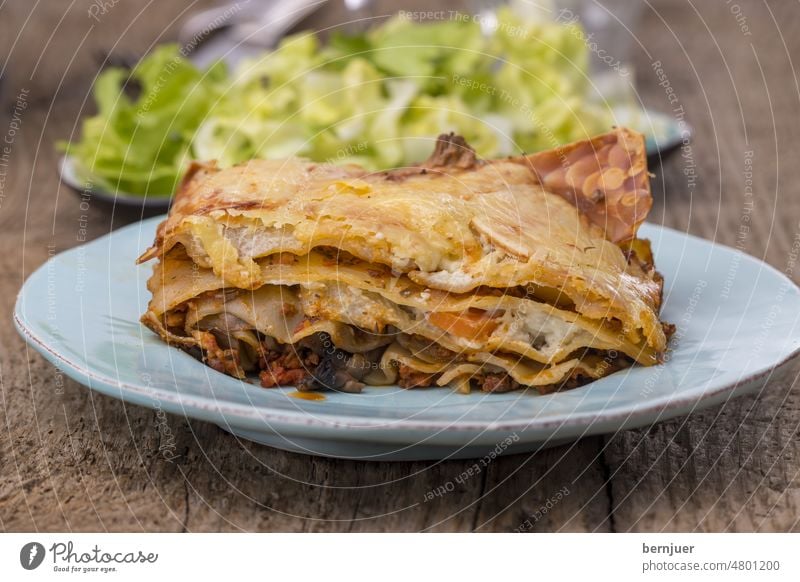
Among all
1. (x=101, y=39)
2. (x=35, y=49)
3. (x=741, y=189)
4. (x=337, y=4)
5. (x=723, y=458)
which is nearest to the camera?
(x=723, y=458)

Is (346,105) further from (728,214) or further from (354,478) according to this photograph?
(354,478)

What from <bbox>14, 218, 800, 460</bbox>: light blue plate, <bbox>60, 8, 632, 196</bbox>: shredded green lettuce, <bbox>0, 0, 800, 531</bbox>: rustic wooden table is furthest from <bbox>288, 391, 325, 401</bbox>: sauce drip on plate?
<bbox>60, 8, 632, 196</bbox>: shredded green lettuce

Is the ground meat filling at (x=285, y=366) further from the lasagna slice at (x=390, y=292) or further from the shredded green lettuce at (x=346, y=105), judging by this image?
the shredded green lettuce at (x=346, y=105)

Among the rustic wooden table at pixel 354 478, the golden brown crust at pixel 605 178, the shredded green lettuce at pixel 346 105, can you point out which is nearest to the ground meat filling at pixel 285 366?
the rustic wooden table at pixel 354 478

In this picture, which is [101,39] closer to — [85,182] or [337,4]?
[337,4]
